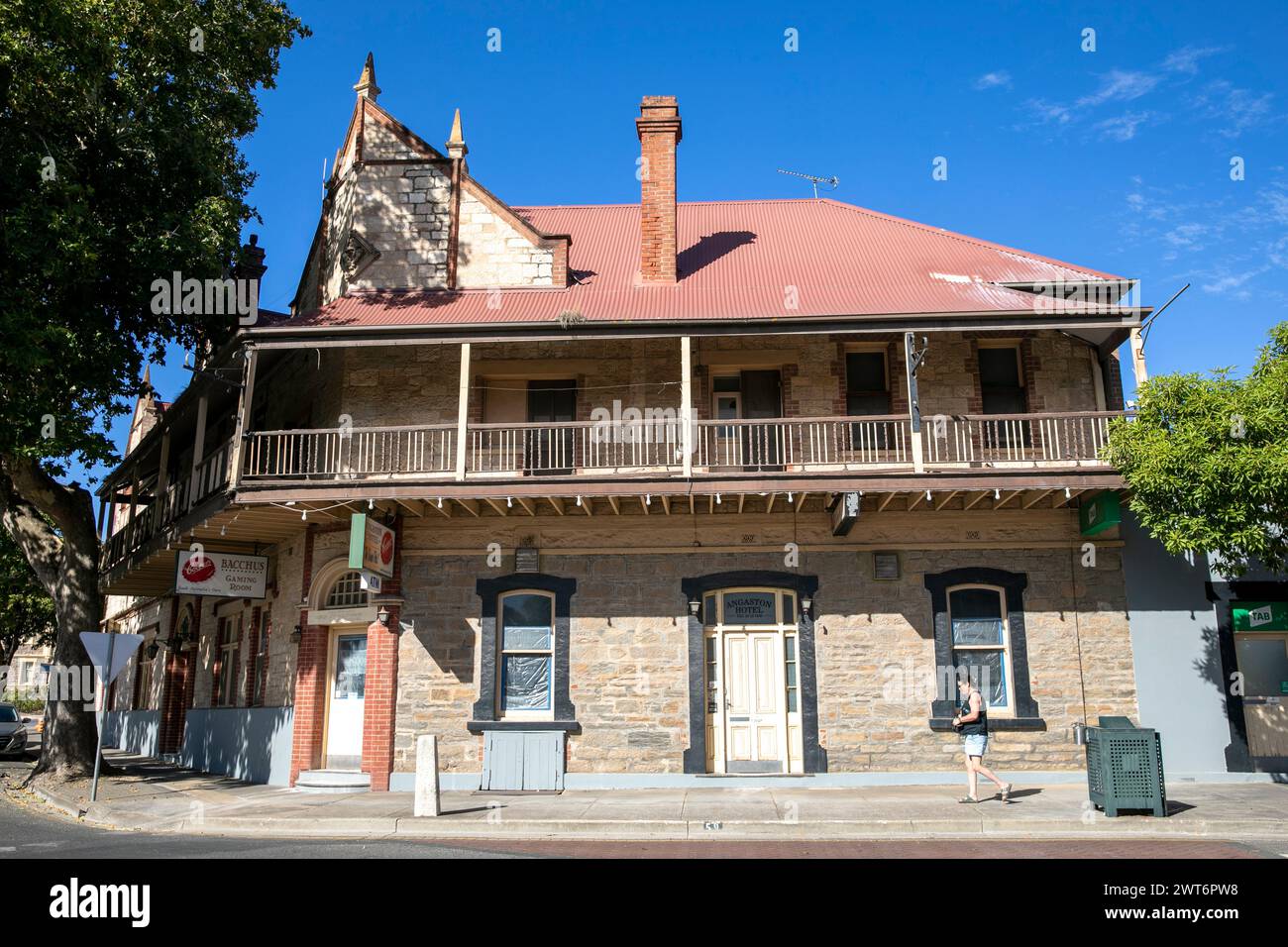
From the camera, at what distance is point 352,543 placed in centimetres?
1344

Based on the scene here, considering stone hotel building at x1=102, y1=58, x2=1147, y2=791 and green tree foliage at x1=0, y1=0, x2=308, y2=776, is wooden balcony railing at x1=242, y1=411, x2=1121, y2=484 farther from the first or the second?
green tree foliage at x1=0, y1=0, x2=308, y2=776

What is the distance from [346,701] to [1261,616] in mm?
13921

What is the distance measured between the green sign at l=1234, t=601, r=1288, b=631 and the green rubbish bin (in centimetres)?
473

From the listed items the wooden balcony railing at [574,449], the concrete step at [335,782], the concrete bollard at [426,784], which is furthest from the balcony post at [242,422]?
the concrete bollard at [426,784]

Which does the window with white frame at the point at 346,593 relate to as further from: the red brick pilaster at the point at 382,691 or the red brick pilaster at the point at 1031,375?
the red brick pilaster at the point at 1031,375

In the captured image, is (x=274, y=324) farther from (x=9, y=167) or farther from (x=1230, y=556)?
(x=1230, y=556)

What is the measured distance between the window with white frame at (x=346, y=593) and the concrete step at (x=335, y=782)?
2555 mm

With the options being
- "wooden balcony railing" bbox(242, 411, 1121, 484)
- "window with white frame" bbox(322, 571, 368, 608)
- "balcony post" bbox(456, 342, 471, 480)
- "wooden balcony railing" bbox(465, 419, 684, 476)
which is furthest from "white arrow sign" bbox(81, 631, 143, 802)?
"wooden balcony railing" bbox(465, 419, 684, 476)


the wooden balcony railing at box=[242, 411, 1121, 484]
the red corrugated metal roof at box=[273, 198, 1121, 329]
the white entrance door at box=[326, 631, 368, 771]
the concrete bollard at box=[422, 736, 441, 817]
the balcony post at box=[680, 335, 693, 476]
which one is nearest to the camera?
the concrete bollard at box=[422, 736, 441, 817]

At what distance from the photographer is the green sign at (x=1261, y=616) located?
14211mm

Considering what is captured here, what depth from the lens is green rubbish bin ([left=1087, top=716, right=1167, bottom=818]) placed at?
10586mm

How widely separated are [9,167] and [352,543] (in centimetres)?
764

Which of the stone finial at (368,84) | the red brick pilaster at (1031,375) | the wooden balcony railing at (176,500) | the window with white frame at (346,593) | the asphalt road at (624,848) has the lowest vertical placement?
the asphalt road at (624,848)
